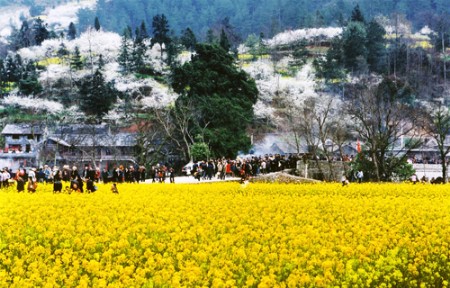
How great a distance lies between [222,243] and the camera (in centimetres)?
1220

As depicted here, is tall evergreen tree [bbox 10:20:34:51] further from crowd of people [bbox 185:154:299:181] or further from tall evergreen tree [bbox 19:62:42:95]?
crowd of people [bbox 185:154:299:181]

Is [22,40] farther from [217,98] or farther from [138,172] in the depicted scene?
[138,172]

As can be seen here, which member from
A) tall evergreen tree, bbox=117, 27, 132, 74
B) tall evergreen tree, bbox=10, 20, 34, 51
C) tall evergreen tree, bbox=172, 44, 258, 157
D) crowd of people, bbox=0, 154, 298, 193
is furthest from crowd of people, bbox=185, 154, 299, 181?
tall evergreen tree, bbox=10, 20, 34, 51

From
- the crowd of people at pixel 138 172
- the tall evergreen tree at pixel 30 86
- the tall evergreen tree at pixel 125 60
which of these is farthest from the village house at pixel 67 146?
the tall evergreen tree at pixel 125 60

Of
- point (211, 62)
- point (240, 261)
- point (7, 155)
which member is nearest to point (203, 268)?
point (240, 261)

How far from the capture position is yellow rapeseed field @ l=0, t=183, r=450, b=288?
963 centimetres

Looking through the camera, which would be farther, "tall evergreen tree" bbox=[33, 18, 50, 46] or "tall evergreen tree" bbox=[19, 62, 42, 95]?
"tall evergreen tree" bbox=[33, 18, 50, 46]

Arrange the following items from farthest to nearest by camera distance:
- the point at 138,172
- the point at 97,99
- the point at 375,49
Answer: the point at 375,49 < the point at 97,99 < the point at 138,172

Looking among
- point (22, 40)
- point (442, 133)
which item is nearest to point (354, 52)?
point (442, 133)

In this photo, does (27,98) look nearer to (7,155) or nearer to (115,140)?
(7,155)

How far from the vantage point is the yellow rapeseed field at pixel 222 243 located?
31.6ft

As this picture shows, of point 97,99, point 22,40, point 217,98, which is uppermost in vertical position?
point 22,40

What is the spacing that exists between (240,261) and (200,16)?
191778mm

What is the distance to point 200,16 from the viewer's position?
198 metres
